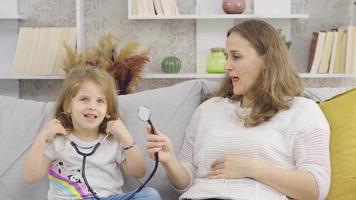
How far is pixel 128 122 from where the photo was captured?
1894mm

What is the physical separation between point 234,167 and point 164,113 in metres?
0.42

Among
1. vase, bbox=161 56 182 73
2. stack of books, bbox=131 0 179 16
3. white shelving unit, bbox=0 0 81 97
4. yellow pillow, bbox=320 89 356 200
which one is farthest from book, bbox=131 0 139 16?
yellow pillow, bbox=320 89 356 200

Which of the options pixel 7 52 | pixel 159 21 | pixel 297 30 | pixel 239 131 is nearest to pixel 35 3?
pixel 7 52

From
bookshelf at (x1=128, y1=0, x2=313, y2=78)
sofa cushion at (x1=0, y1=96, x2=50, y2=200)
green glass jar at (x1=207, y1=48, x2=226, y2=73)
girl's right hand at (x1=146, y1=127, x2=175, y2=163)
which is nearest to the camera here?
girl's right hand at (x1=146, y1=127, x2=175, y2=163)

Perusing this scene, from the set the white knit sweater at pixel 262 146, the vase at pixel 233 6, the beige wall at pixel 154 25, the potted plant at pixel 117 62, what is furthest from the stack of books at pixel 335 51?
the white knit sweater at pixel 262 146

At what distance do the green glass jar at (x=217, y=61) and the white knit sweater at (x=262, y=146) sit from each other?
1357mm

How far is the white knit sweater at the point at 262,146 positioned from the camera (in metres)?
1.60

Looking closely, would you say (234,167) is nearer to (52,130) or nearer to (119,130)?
(119,130)

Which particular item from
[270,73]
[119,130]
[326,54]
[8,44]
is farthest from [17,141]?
[326,54]

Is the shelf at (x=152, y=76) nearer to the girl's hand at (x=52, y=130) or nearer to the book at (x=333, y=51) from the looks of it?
the book at (x=333, y=51)

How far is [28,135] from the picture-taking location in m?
1.88

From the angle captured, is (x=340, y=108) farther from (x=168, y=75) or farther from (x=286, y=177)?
(x=168, y=75)

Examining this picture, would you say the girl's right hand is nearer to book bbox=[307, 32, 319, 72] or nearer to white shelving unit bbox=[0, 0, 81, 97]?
book bbox=[307, 32, 319, 72]

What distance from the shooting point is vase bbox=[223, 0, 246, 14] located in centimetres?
315
